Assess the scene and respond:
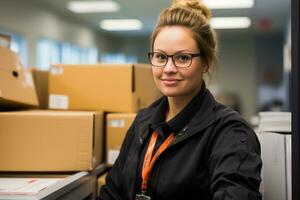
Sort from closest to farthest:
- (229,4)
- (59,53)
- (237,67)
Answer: (229,4) < (59,53) < (237,67)

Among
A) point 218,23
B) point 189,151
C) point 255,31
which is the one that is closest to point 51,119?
point 189,151

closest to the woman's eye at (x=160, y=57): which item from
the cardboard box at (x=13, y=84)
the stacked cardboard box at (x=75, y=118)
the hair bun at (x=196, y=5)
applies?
the hair bun at (x=196, y=5)

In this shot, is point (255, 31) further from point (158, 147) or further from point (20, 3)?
point (158, 147)

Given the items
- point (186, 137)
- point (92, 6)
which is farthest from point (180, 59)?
point (92, 6)

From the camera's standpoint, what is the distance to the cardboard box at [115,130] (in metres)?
1.74

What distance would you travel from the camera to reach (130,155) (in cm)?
131

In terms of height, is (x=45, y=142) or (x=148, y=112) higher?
(x=148, y=112)

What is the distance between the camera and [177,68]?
1.20 meters

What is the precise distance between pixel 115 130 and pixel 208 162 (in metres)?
0.73

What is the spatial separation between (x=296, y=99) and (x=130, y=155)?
59cm

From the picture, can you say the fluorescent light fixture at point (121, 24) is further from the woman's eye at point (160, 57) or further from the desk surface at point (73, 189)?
the woman's eye at point (160, 57)

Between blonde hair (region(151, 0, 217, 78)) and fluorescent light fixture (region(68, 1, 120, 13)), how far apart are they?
461 cm

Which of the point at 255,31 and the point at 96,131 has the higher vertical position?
the point at 255,31

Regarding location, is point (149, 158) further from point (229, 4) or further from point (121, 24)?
point (121, 24)
